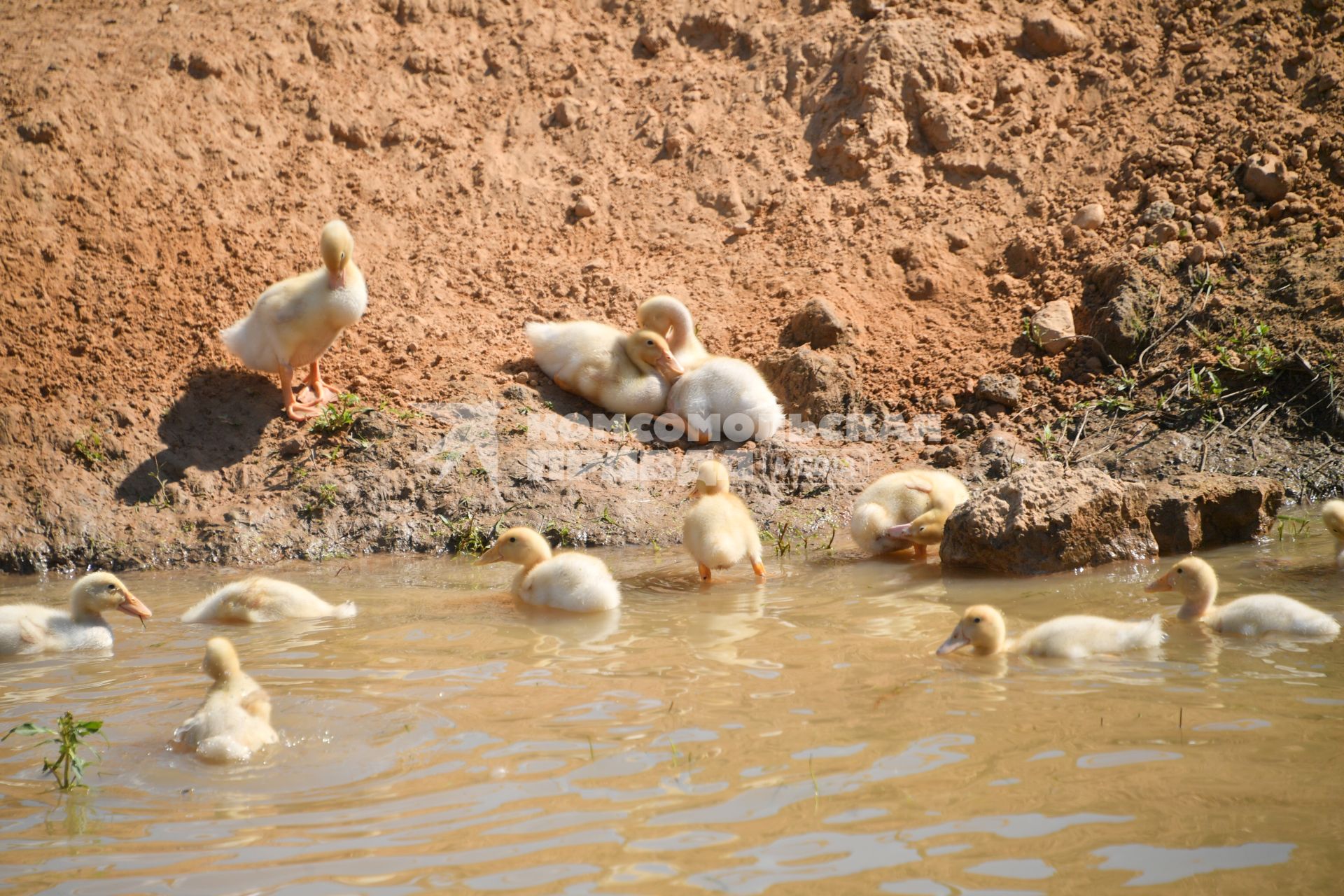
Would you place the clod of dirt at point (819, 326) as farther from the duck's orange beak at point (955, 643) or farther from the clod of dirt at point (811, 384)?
the duck's orange beak at point (955, 643)

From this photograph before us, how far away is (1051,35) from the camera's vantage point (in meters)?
12.5

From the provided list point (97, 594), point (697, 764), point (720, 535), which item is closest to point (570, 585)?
point (720, 535)

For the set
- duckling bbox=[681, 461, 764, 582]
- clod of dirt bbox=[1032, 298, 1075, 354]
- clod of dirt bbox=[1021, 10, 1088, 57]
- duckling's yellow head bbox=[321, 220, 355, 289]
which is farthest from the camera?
clod of dirt bbox=[1021, 10, 1088, 57]

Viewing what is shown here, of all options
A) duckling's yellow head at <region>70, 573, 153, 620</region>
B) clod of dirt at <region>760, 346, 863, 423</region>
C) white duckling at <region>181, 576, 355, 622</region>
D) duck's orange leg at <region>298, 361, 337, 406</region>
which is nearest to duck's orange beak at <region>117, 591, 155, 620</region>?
duckling's yellow head at <region>70, 573, 153, 620</region>

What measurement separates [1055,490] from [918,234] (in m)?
5.07

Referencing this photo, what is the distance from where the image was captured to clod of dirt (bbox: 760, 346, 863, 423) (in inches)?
363

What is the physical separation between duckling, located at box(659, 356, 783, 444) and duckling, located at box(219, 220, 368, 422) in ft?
7.92

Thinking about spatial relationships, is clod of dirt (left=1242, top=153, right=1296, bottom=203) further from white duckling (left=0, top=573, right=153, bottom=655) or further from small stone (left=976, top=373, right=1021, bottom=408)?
white duckling (left=0, top=573, right=153, bottom=655)

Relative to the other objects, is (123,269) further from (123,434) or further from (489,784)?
(489,784)

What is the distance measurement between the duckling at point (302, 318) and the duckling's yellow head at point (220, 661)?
13.9 feet

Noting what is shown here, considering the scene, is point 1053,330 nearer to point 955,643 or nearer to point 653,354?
point 653,354

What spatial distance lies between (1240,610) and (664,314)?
5.24 m

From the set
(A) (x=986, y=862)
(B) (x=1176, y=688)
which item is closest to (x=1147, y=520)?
(B) (x=1176, y=688)

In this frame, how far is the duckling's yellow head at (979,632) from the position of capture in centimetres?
476
